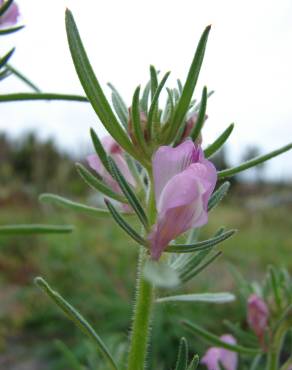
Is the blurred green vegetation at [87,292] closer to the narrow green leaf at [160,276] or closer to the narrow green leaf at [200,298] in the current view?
the narrow green leaf at [200,298]

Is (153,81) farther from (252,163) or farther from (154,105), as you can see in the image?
(252,163)

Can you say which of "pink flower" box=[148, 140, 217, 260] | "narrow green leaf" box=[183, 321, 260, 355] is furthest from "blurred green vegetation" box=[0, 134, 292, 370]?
"pink flower" box=[148, 140, 217, 260]

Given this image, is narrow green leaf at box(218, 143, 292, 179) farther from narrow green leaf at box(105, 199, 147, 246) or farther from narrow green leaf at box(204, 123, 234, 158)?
narrow green leaf at box(105, 199, 147, 246)

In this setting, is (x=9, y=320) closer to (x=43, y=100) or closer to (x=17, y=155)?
(x=43, y=100)

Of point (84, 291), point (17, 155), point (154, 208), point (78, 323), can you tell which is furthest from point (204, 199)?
point (17, 155)

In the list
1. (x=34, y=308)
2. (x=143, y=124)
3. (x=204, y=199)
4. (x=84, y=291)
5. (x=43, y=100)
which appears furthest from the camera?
(x=34, y=308)

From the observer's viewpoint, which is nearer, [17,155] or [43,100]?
[43,100]

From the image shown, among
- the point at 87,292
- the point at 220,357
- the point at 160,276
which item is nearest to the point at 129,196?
the point at 160,276
